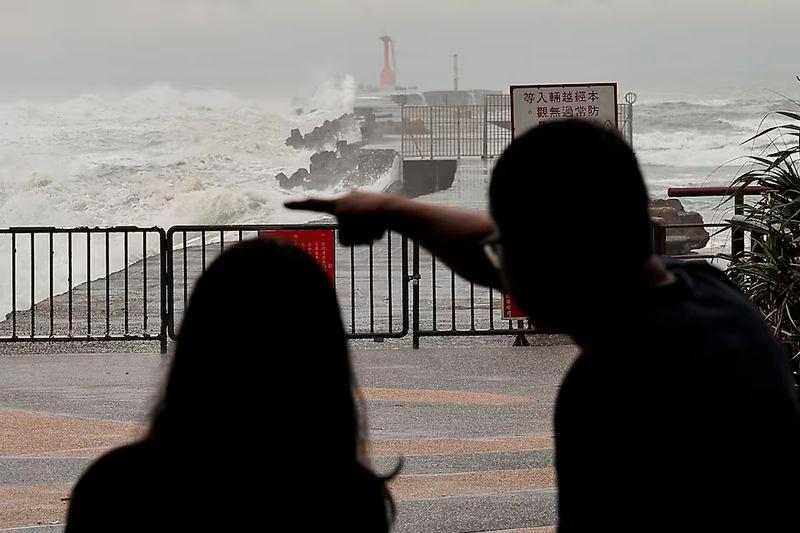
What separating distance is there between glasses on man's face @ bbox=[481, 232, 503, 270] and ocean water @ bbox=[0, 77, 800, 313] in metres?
28.7

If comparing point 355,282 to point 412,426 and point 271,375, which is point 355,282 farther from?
point 271,375

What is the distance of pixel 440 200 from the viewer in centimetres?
2805

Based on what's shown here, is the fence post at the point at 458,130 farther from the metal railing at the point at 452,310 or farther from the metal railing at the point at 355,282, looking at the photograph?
the metal railing at the point at 452,310

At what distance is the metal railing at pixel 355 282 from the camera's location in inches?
459

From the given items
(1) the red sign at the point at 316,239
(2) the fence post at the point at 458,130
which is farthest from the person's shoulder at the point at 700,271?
(2) the fence post at the point at 458,130

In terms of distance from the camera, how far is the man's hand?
203 centimetres

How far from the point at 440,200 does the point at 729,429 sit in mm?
26405

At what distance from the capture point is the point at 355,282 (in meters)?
17.6

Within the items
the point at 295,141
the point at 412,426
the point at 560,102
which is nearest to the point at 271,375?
the point at 412,426

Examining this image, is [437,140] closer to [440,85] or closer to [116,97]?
[440,85]

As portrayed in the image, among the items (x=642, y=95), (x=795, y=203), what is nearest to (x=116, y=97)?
(x=642, y=95)

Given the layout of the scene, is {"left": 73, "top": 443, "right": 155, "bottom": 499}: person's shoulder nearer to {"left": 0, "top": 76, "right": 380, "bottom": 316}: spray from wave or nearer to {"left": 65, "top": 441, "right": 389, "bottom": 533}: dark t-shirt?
{"left": 65, "top": 441, "right": 389, "bottom": 533}: dark t-shirt

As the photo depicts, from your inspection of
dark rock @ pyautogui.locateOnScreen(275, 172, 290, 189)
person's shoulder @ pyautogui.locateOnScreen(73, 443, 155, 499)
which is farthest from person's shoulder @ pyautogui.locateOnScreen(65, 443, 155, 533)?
dark rock @ pyautogui.locateOnScreen(275, 172, 290, 189)

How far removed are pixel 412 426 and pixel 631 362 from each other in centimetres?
648
